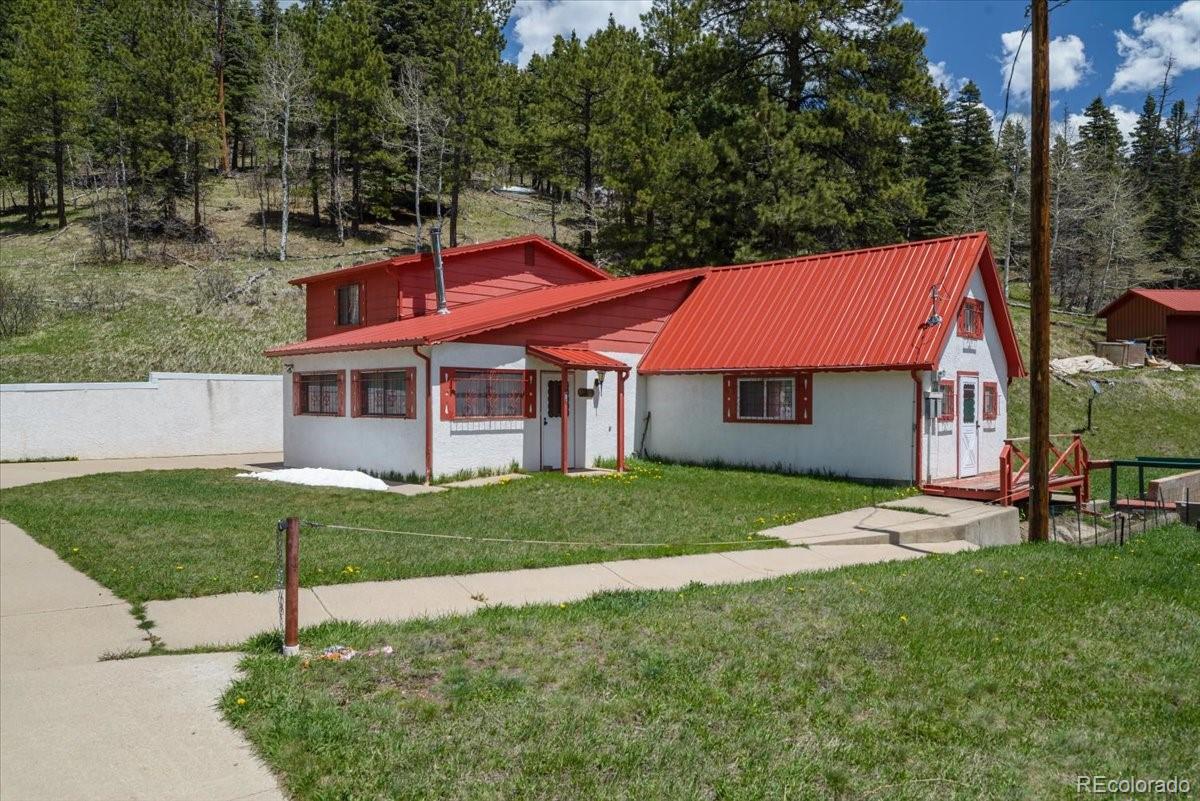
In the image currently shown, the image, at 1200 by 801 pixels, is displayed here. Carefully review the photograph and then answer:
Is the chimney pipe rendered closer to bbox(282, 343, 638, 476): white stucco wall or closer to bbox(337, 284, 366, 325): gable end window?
bbox(337, 284, 366, 325): gable end window

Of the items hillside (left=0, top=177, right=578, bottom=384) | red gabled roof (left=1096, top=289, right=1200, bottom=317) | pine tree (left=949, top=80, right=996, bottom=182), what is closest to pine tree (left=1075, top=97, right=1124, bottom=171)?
pine tree (left=949, top=80, right=996, bottom=182)

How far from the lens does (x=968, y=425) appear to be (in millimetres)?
19188

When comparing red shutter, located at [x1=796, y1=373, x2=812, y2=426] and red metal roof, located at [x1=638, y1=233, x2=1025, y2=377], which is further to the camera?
red shutter, located at [x1=796, y1=373, x2=812, y2=426]

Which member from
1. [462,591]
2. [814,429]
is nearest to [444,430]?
[814,429]

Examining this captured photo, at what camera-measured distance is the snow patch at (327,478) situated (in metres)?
17.0

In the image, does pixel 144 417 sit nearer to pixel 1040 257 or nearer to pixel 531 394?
pixel 531 394

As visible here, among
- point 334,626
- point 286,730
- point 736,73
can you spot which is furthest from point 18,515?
point 736,73

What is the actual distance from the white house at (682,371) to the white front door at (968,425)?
0.07 meters

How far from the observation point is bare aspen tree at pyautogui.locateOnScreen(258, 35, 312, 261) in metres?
43.6

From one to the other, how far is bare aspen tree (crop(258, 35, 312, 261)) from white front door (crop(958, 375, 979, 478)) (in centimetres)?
3517

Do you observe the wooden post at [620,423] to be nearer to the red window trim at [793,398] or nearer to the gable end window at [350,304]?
the red window trim at [793,398]
